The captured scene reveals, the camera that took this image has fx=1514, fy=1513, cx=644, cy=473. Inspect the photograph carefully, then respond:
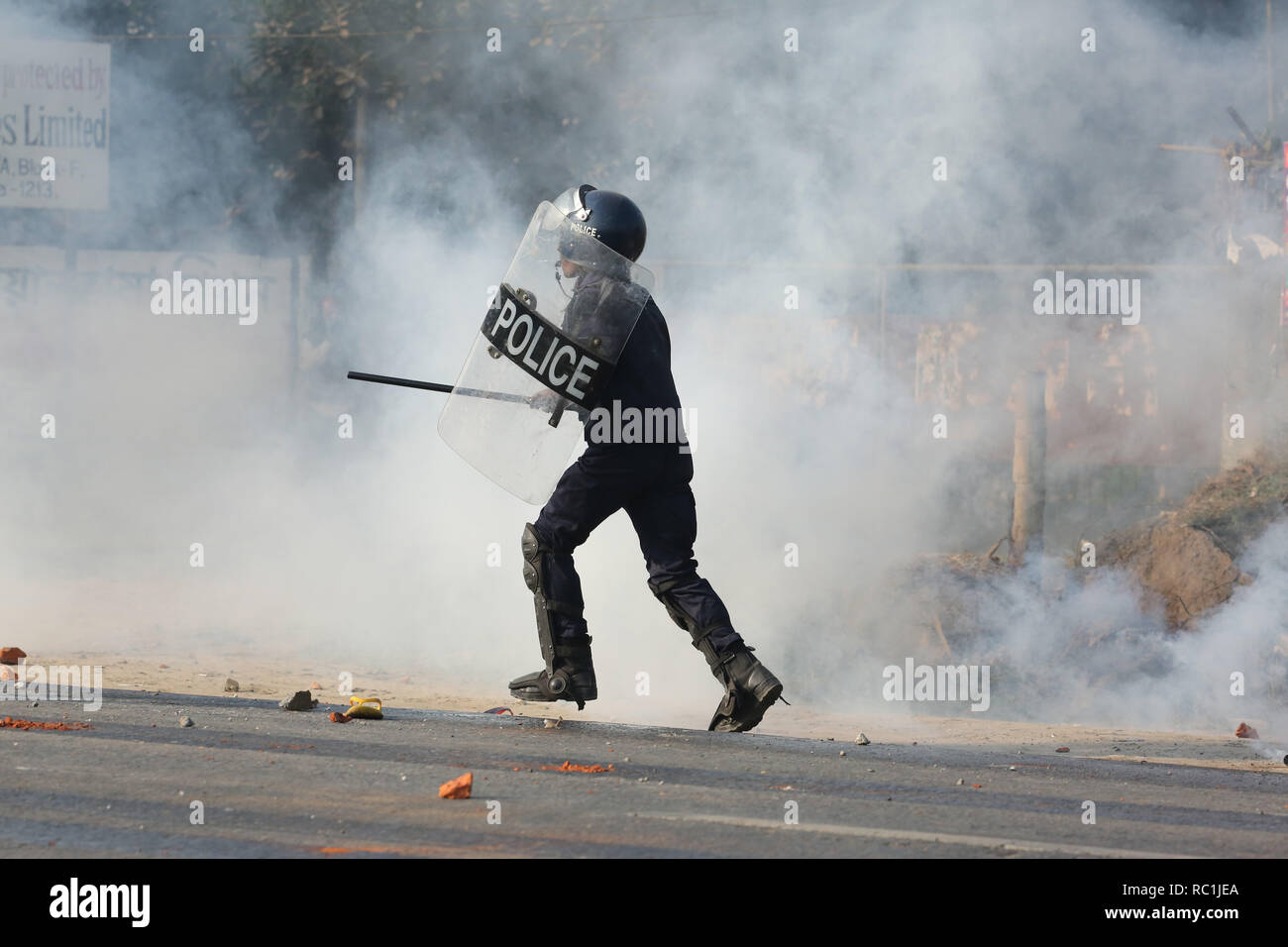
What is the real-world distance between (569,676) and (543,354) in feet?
3.05

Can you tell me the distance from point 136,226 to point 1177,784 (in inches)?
440

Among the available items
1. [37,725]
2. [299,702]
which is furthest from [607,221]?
[37,725]

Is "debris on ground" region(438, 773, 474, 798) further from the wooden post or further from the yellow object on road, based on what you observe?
the wooden post

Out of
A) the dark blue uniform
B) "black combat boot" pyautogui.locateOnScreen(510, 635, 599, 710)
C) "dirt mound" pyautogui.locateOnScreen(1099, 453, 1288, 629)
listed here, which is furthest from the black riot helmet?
"dirt mound" pyautogui.locateOnScreen(1099, 453, 1288, 629)

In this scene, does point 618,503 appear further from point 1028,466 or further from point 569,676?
point 1028,466

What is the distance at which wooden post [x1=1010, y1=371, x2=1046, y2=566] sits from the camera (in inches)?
316

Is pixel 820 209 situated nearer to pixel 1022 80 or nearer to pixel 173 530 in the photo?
pixel 1022 80

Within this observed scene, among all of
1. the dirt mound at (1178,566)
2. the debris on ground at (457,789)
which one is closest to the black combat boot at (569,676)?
the debris on ground at (457,789)

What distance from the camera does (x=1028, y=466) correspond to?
26.4 feet

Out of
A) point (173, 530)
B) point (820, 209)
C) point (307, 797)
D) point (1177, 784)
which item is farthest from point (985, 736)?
point (173, 530)

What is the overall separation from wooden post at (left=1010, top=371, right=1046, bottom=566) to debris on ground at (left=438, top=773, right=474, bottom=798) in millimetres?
5222

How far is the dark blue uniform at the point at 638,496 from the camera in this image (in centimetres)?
436
